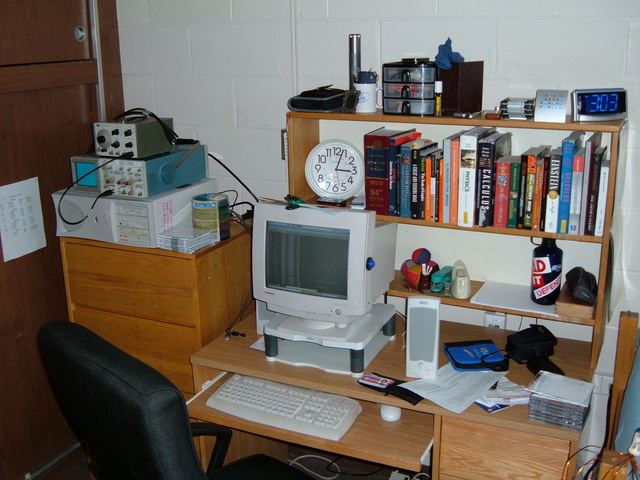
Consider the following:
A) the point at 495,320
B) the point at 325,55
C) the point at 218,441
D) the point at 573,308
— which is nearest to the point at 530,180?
the point at 573,308

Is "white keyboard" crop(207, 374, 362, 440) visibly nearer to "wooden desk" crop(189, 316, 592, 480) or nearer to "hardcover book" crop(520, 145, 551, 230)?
"wooden desk" crop(189, 316, 592, 480)

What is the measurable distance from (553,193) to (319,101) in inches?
32.7

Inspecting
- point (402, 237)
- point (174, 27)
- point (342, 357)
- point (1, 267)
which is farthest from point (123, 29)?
point (342, 357)

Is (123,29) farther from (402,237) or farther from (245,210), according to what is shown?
(402,237)

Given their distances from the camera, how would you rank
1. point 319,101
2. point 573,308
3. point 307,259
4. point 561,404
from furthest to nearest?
point 319,101 < point 307,259 < point 573,308 < point 561,404

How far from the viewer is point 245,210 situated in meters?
2.91

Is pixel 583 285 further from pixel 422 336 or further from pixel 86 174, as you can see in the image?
pixel 86 174

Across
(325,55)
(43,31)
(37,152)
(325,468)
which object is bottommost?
(325,468)

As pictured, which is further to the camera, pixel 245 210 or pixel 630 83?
pixel 245 210

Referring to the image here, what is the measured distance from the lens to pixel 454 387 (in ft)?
6.79

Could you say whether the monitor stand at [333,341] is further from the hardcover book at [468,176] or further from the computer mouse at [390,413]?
the hardcover book at [468,176]

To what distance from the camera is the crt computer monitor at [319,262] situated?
2.14 meters

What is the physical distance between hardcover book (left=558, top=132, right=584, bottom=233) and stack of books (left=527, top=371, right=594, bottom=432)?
483 mm

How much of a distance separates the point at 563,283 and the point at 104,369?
1.62 metres
